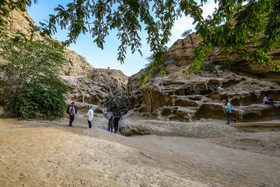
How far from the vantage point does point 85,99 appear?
18.1 m

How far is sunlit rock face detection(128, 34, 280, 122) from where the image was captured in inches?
369

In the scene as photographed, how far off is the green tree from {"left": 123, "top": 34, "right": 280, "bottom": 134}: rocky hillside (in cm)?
966

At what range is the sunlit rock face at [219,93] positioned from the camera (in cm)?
936

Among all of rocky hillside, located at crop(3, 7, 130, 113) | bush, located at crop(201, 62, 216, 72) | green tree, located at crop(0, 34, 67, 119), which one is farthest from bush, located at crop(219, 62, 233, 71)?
rocky hillside, located at crop(3, 7, 130, 113)

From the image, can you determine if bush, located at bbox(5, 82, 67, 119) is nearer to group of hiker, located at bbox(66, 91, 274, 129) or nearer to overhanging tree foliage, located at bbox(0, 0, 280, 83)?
group of hiker, located at bbox(66, 91, 274, 129)

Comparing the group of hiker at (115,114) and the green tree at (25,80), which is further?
the green tree at (25,80)

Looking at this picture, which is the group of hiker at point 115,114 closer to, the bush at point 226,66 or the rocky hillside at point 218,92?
the rocky hillside at point 218,92

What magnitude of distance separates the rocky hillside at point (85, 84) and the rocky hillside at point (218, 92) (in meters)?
8.07

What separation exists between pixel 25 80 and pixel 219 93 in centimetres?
1567

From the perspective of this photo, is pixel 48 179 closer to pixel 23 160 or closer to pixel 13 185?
pixel 13 185

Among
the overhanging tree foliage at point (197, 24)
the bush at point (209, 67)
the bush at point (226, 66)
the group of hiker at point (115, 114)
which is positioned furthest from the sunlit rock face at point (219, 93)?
the overhanging tree foliage at point (197, 24)

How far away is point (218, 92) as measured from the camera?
1117 cm

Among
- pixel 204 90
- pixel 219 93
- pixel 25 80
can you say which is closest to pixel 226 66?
pixel 204 90

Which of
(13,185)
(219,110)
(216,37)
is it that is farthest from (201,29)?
(219,110)
